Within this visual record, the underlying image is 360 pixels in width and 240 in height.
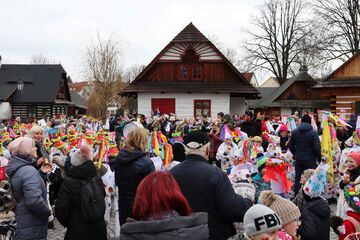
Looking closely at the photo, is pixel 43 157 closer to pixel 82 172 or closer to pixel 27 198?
pixel 27 198

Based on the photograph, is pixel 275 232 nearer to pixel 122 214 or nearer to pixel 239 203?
pixel 239 203

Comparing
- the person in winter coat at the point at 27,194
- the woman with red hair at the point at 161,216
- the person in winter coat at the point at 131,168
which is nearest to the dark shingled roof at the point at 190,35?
the person in winter coat at the point at 131,168

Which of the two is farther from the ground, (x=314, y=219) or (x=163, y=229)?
(x=163, y=229)

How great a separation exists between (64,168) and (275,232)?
229 inches

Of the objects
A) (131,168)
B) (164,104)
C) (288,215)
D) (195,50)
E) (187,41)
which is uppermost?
(187,41)

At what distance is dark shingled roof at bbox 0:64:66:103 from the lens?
4706cm

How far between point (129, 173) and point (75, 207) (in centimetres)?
87

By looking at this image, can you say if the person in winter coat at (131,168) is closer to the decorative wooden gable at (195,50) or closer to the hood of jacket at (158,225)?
the hood of jacket at (158,225)

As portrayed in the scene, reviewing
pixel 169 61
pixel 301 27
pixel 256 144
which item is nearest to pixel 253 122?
pixel 256 144

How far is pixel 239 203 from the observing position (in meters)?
3.72

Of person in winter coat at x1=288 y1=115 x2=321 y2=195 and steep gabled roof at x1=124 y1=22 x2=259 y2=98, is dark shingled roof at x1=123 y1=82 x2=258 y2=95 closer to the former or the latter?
steep gabled roof at x1=124 y1=22 x2=259 y2=98

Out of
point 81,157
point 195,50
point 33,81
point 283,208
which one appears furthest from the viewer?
point 33,81

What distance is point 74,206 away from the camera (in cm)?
472

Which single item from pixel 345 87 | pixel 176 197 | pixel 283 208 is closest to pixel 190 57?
pixel 345 87
